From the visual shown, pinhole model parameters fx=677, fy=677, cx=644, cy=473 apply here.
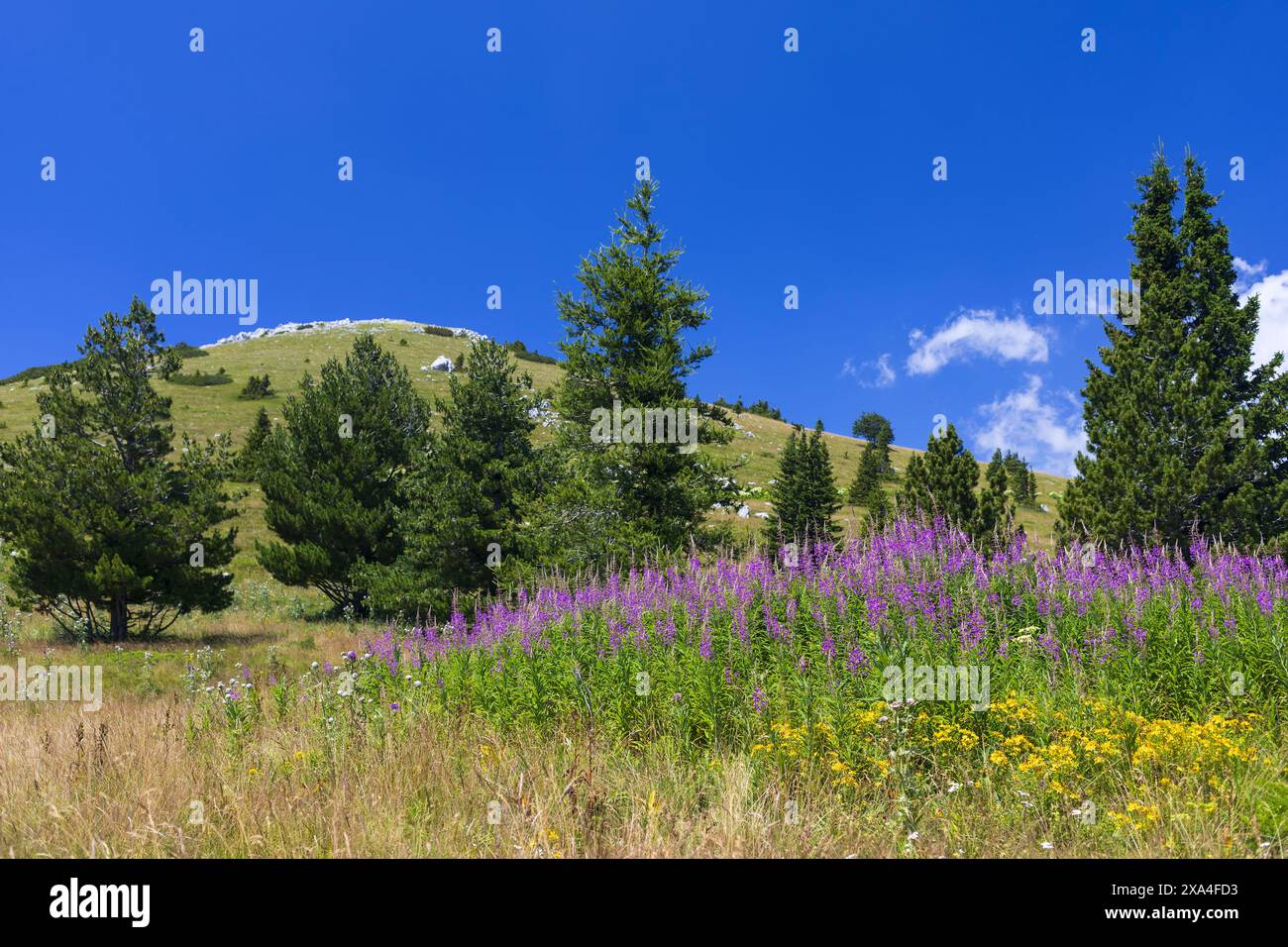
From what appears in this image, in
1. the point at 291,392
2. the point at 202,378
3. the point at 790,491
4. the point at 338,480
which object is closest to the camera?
the point at 338,480

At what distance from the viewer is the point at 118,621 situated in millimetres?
21250

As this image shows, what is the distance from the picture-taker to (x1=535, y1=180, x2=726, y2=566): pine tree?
1992cm

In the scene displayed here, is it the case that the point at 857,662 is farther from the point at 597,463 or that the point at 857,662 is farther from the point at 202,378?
the point at 202,378

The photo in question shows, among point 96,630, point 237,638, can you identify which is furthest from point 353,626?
point 96,630

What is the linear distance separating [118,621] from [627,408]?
17.3 metres

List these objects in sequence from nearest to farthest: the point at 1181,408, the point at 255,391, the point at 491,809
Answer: the point at 491,809
the point at 1181,408
the point at 255,391

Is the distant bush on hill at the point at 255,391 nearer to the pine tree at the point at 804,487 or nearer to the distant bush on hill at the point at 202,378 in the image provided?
the distant bush on hill at the point at 202,378

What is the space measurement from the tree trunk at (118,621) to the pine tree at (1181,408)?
28137 millimetres

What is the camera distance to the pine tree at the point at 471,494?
22625 mm

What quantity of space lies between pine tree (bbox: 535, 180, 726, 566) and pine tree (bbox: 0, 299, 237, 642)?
1105cm

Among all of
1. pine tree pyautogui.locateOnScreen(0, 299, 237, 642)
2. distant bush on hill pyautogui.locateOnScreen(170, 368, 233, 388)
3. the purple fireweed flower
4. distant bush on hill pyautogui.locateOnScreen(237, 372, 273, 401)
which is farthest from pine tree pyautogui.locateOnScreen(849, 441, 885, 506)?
distant bush on hill pyautogui.locateOnScreen(170, 368, 233, 388)

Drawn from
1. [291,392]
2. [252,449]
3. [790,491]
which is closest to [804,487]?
[790,491]

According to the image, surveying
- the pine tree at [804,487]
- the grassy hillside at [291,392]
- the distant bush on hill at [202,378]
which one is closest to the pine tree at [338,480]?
the grassy hillside at [291,392]

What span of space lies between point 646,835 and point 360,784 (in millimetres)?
2292
